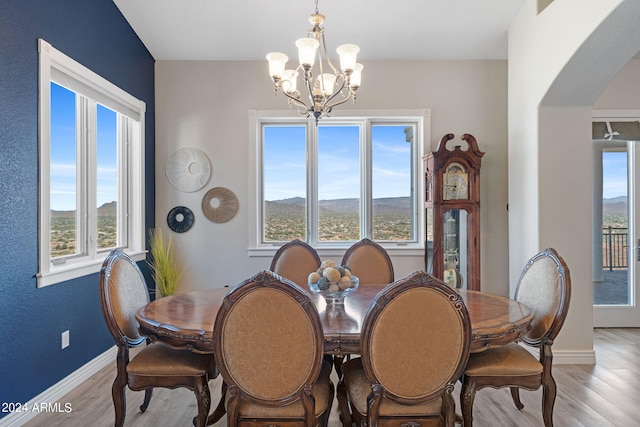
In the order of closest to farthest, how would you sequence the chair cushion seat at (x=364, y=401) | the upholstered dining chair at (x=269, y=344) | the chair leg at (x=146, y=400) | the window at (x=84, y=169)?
the upholstered dining chair at (x=269, y=344)
the chair cushion seat at (x=364, y=401)
the chair leg at (x=146, y=400)
the window at (x=84, y=169)

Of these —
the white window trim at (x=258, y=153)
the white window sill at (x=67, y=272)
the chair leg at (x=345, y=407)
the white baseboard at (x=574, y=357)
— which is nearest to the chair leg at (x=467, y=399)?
the chair leg at (x=345, y=407)

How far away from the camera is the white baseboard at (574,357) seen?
3158 mm

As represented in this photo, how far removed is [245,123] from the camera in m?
4.12

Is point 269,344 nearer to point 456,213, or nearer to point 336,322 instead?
point 336,322

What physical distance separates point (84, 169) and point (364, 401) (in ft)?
9.00

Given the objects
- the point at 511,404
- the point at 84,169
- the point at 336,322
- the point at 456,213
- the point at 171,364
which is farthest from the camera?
the point at 456,213

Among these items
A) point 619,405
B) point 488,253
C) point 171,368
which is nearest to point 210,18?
point 171,368

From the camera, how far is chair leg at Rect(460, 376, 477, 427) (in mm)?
1911

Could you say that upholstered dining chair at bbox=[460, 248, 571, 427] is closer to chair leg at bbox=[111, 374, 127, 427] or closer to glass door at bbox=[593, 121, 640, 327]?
chair leg at bbox=[111, 374, 127, 427]

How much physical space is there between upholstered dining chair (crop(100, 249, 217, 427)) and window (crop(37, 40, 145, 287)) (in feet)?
2.69

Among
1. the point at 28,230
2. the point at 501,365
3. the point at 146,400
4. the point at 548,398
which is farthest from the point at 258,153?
the point at 548,398

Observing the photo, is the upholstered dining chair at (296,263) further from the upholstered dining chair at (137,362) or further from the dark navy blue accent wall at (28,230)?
the dark navy blue accent wall at (28,230)

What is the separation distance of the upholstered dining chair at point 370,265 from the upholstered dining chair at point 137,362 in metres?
1.31

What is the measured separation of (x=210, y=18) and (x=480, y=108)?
111 inches
